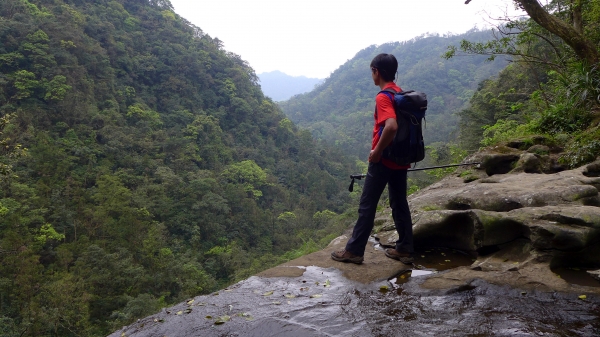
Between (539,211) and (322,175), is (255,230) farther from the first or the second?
(539,211)

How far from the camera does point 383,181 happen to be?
10.0ft

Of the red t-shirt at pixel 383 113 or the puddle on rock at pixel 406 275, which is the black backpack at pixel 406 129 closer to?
the red t-shirt at pixel 383 113

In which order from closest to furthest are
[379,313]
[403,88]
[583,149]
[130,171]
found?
[379,313]
[583,149]
[130,171]
[403,88]

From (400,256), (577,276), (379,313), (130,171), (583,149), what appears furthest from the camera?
(130,171)

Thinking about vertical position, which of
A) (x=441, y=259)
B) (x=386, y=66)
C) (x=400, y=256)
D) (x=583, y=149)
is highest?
(x=386, y=66)

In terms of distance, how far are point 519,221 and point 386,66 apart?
5.28 ft

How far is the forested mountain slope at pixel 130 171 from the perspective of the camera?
1573 cm

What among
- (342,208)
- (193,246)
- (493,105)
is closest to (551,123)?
(493,105)

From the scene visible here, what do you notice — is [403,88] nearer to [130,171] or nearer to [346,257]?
[130,171]

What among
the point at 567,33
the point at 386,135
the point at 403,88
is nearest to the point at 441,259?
the point at 386,135

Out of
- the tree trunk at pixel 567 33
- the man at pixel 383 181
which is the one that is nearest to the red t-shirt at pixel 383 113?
the man at pixel 383 181

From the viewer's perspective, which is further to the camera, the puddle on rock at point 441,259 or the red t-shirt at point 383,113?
the puddle on rock at point 441,259

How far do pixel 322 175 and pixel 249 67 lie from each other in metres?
21.1

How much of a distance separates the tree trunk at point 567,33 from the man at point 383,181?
146 inches
